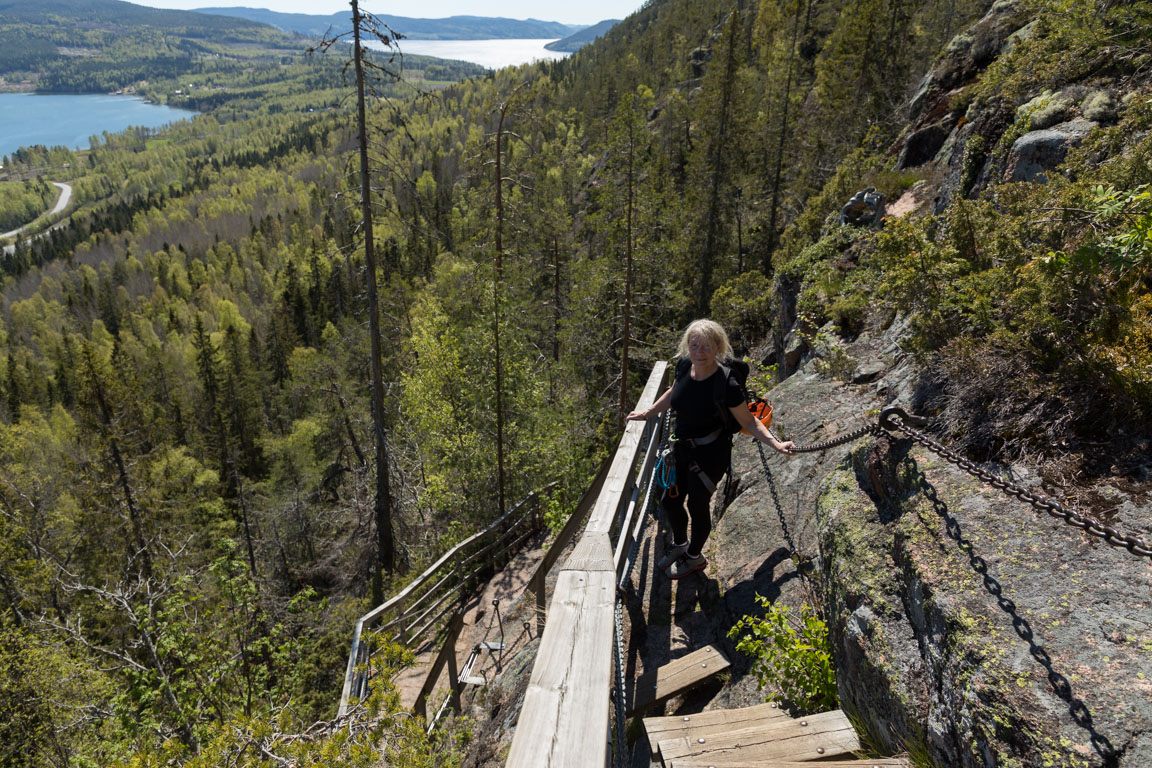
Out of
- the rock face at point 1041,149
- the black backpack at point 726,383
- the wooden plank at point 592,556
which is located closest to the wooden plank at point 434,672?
the black backpack at point 726,383

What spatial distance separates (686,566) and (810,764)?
2.03 metres

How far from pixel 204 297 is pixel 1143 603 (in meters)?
101

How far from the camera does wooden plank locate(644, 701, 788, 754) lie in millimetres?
2922

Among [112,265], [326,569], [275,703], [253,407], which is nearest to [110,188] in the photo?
[112,265]

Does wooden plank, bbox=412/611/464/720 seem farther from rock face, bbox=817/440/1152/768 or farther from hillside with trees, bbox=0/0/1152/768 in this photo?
rock face, bbox=817/440/1152/768

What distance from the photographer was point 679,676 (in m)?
3.58

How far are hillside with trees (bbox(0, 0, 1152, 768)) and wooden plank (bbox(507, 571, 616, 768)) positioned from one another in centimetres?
228

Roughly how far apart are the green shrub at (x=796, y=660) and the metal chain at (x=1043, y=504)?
1.31 meters

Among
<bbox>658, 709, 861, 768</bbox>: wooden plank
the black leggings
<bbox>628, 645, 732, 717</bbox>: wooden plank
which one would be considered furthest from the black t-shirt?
<bbox>658, 709, 861, 768</bbox>: wooden plank

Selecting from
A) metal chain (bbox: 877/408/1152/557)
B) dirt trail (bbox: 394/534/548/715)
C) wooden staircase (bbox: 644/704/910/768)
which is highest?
metal chain (bbox: 877/408/1152/557)

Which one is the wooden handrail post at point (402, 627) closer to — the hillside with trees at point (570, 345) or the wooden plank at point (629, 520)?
the hillside with trees at point (570, 345)

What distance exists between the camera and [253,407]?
48.5 metres

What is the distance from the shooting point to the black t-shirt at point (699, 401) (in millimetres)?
4074

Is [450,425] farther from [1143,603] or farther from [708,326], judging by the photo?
[1143,603]
